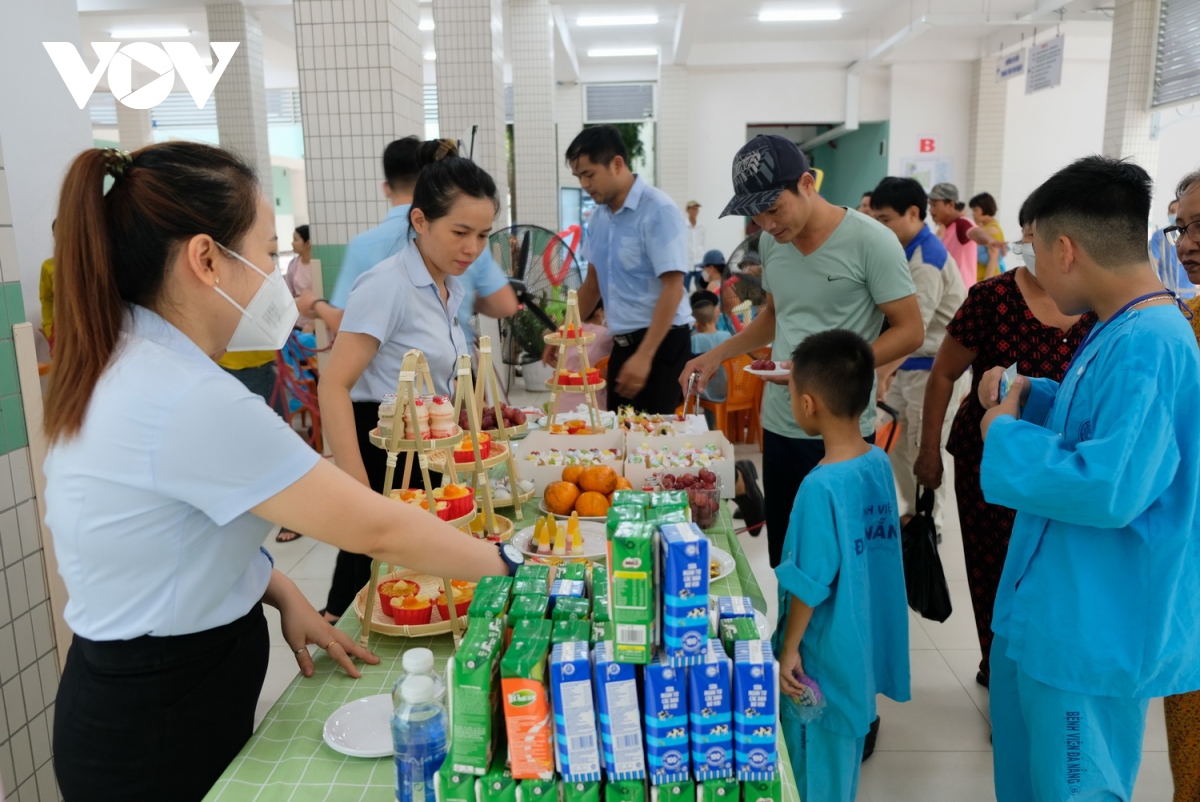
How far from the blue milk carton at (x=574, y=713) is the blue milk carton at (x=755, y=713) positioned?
0.18 metres

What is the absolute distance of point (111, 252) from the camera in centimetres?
115

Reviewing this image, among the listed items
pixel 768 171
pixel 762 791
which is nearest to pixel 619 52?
pixel 768 171

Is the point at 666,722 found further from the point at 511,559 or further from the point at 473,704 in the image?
the point at 511,559

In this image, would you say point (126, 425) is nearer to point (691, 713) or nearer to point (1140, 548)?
point (691, 713)

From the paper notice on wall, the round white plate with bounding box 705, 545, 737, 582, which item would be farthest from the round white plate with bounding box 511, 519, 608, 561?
the paper notice on wall

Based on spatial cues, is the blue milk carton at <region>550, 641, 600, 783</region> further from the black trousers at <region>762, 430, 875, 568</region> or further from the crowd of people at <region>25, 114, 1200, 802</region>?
the black trousers at <region>762, 430, 875, 568</region>

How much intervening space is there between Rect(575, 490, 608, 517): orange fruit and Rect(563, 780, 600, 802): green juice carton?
1227 mm

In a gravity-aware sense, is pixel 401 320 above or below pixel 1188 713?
above

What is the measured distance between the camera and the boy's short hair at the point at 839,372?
6.70 feet


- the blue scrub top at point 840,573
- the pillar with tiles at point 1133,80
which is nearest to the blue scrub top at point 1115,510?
the blue scrub top at point 840,573

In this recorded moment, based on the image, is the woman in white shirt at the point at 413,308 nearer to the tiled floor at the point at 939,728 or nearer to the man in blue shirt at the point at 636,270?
the man in blue shirt at the point at 636,270

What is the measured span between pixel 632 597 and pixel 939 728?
228 cm

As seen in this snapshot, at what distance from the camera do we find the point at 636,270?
149 inches

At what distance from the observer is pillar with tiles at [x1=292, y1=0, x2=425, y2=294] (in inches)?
155
